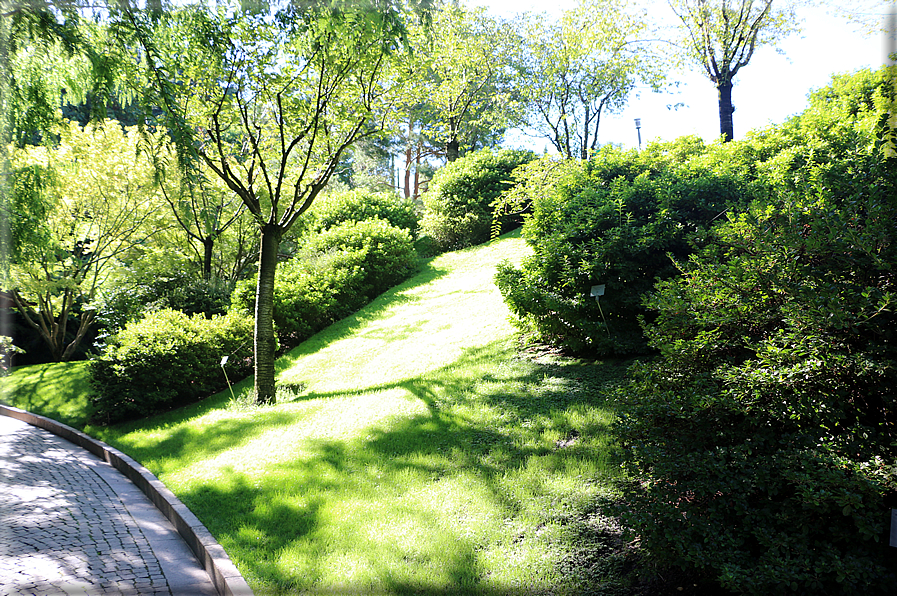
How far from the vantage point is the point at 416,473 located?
4824 mm

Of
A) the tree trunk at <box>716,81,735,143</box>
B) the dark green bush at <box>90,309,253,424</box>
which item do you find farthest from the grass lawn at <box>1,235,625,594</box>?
the tree trunk at <box>716,81,735,143</box>

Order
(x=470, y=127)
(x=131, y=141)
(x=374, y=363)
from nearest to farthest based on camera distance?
(x=374, y=363), (x=131, y=141), (x=470, y=127)

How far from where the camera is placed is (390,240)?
54.7ft

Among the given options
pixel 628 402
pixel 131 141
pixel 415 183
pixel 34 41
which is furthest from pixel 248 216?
pixel 415 183

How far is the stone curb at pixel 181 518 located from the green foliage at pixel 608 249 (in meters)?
4.49

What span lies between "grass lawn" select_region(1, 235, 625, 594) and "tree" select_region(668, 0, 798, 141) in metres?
11.3

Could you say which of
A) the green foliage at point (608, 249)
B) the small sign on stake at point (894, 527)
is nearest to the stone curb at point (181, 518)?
the small sign on stake at point (894, 527)

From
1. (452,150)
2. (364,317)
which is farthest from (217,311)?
(452,150)

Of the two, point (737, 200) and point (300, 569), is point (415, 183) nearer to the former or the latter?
point (737, 200)

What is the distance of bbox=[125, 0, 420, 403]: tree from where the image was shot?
7656mm

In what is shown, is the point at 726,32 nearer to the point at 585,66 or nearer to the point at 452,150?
the point at 585,66

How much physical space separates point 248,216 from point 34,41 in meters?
10.5

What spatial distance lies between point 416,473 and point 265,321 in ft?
17.4

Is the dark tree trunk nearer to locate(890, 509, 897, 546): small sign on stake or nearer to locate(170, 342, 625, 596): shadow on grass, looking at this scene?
locate(170, 342, 625, 596): shadow on grass
